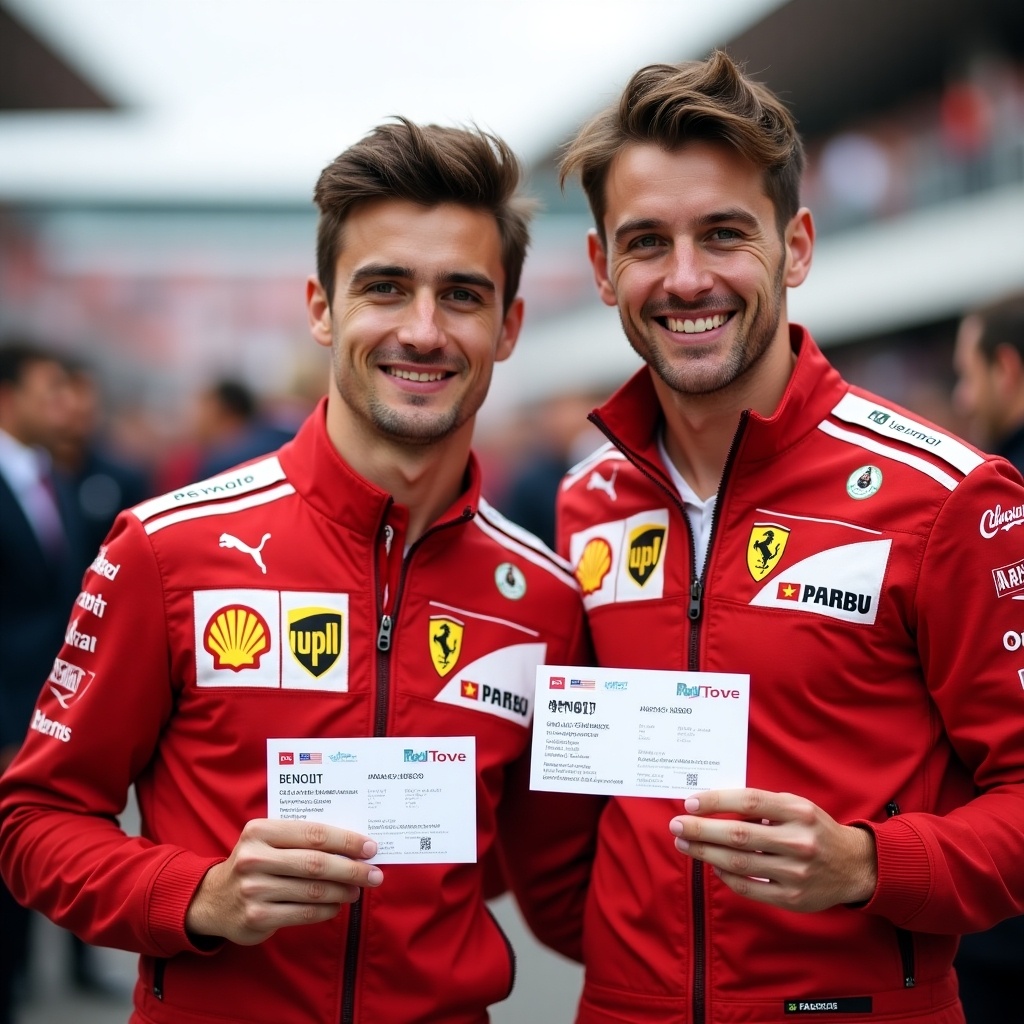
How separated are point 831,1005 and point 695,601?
2.58ft

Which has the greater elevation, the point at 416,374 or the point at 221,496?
the point at 416,374

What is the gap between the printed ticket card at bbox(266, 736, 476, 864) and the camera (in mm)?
2326

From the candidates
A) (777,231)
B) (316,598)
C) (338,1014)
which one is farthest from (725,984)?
(777,231)

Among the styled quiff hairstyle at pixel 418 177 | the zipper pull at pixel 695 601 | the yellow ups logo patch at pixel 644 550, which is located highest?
the styled quiff hairstyle at pixel 418 177

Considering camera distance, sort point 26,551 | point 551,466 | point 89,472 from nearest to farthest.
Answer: point 26,551
point 89,472
point 551,466

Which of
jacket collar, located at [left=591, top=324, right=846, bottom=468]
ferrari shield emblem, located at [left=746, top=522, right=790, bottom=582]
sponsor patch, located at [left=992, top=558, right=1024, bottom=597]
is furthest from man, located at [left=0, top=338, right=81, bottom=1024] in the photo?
sponsor patch, located at [left=992, top=558, right=1024, bottom=597]

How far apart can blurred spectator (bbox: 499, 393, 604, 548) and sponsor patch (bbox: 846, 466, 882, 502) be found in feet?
15.3

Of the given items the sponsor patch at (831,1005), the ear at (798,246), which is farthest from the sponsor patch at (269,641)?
the ear at (798,246)

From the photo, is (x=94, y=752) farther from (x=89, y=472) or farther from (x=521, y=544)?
(x=89, y=472)

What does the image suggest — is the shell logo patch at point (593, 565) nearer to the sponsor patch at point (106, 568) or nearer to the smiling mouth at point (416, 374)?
the smiling mouth at point (416, 374)

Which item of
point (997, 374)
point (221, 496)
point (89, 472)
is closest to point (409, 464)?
point (221, 496)

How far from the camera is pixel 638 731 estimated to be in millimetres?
2377

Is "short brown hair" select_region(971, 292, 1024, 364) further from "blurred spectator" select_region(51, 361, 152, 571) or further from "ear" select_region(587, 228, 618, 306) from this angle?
"blurred spectator" select_region(51, 361, 152, 571)

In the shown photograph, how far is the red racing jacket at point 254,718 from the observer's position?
247 centimetres
